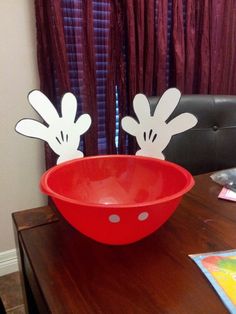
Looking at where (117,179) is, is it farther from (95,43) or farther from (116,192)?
(95,43)

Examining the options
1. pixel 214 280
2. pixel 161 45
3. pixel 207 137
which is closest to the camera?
pixel 214 280

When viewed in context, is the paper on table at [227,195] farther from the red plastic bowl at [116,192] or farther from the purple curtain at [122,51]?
the purple curtain at [122,51]

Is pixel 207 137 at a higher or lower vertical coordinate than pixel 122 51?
lower

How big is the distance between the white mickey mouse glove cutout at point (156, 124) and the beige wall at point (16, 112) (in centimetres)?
77

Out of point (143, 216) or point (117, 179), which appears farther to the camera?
point (117, 179)

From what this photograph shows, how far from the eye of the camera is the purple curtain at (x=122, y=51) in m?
1.32

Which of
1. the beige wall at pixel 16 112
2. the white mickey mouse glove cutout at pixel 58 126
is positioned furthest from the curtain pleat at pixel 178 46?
the white mickey mouse glove cutout at pixel 58 126

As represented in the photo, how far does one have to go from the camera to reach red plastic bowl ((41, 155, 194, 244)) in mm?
547

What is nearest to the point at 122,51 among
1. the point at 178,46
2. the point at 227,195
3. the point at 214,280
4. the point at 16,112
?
the point at 178,46

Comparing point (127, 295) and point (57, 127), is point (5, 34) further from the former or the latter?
point (127, 295)

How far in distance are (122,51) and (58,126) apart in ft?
2.92

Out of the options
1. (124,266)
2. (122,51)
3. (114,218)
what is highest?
(122,51)

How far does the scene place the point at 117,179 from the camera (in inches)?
31.8

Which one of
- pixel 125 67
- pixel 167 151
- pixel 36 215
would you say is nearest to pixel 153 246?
pixel 36 215
